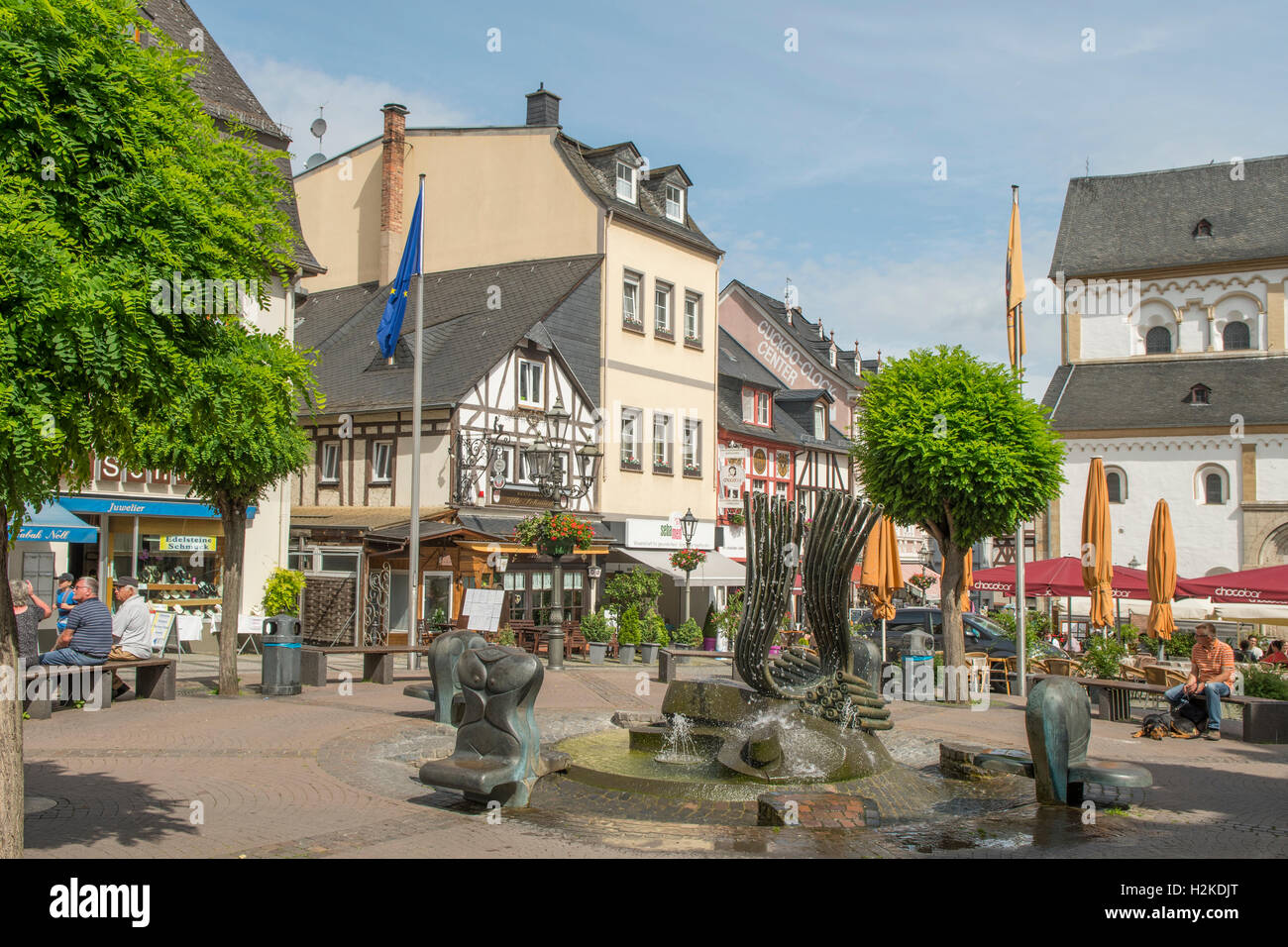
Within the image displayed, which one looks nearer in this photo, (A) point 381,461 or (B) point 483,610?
(B) point 483,610

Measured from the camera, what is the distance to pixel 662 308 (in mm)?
34938

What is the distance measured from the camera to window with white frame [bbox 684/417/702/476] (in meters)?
35.8

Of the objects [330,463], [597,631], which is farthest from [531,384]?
[597,631]

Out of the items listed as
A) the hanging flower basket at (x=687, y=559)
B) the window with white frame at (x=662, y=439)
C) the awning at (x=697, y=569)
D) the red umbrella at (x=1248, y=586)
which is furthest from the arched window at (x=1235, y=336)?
the hanging flower basket at (x=687, y=559)

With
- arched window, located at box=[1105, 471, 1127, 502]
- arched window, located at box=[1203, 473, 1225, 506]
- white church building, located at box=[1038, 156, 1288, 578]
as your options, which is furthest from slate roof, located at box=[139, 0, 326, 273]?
arched window, located at box=[1203, 473, 1225, 506]

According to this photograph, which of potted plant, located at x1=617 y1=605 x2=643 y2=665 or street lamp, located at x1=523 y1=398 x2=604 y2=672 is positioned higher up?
street lamp, located at x1=523 y1=398 x2=604 y2=672

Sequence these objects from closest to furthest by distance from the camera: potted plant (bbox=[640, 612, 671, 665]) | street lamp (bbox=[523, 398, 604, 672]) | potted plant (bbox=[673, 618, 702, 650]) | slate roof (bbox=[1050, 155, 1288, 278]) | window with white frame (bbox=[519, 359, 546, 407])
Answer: street lamp (bbox=[523, 398, 604, 672]) → potted plant (bbox=[640, 612, 671, 665]) → potted plant (bbox=[673, 618, 702, 650]) → window with white frame (bbox=[519, 359, 546, 407]) → slate roof (bbox=[1050, 155, 1288, 278])

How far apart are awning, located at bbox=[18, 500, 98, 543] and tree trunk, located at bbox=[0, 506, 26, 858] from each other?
1250 cm

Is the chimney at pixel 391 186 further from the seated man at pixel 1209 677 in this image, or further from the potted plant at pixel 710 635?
the seated man at pixel 1209 677

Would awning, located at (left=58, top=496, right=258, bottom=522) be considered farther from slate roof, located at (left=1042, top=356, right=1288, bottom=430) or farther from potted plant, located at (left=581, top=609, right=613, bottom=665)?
slate roof, located at (left=1042, top=356, right=1288, bottom=430)

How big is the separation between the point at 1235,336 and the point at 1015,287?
3715 centimetres

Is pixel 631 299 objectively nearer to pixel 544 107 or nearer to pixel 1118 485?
pixel 544 107

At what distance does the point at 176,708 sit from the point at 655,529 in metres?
20.3

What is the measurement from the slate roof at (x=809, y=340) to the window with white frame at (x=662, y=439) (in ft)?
68.3
